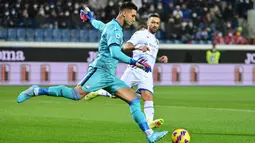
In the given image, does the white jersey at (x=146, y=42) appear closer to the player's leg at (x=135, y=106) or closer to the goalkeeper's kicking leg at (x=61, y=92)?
the player's leg at (x=135, y=106)

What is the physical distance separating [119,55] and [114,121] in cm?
473

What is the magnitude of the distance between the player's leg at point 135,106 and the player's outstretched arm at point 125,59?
0.65 m

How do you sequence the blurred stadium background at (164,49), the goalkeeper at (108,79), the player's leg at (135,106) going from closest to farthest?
the player's leg at (135,106)
the goalkeeper at (108,79)
the blurred stadium background at (164,49)

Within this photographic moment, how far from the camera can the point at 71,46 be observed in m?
29.0

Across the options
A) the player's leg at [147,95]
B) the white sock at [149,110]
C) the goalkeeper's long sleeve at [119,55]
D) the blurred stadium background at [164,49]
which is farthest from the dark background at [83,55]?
the goalkeeper's long sleeve at [119,55]

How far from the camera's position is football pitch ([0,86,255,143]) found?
10.7 metres

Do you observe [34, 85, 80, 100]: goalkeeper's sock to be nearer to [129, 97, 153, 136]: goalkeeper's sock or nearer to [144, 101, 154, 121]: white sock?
[129, 97, 153, 136]: goalkeeper's sock

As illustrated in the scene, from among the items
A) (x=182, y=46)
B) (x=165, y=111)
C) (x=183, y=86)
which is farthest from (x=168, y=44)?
(x=165, y=111)

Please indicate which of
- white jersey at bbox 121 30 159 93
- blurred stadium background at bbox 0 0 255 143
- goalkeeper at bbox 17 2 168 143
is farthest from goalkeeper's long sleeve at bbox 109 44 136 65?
blurred stadium background at bbox 0 0 255 143

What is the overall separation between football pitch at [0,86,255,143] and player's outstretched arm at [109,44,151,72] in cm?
169

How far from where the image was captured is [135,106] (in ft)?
31.1

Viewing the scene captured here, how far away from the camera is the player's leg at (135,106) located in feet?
30.3

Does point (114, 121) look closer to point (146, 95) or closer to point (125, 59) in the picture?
point (146, 95)

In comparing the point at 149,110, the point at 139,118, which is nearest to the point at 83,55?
the point at 149,110
